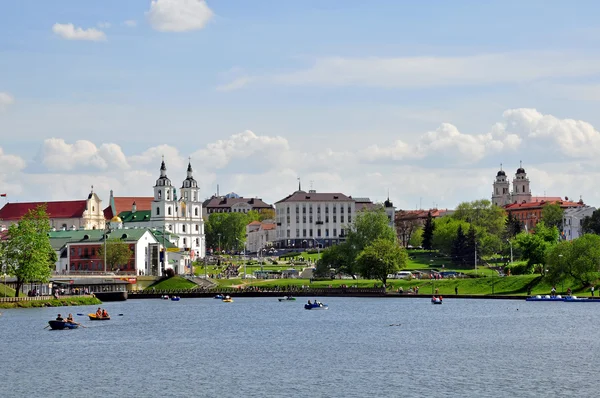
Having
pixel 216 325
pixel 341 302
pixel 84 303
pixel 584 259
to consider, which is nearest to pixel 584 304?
pixel 584 259

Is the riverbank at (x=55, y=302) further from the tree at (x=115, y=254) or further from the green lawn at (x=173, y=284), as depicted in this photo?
the tree at (x=115, y=254)

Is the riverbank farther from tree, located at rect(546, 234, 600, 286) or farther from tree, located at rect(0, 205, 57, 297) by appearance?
tree, located at rect(546, 234, 600, 286)

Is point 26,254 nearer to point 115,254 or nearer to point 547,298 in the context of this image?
point 115,254

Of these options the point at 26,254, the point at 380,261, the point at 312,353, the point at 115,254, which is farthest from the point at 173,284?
the point at 312,353

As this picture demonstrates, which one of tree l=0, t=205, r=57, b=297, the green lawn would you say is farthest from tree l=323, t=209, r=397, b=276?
tree l=0, t=205, r=57, b=297

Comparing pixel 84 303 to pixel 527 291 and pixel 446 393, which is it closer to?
pixel 527 291

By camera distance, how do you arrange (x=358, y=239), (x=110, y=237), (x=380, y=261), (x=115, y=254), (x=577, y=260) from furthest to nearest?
(x=110, y=237)
(x=358, y=239)
(x=115, y=254)
(x=380, y=261)
(x=577, y=260)

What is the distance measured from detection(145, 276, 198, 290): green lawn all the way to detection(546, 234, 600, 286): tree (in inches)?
2566

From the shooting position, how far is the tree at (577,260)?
425 ft

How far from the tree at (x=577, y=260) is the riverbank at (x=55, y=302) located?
60.2 meters

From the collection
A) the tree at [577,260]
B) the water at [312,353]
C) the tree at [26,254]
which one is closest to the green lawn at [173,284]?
the tree at [26,254]

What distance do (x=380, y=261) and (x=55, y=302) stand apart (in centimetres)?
5002

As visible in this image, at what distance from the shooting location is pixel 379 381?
62.2m

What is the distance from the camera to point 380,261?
15812 cm
